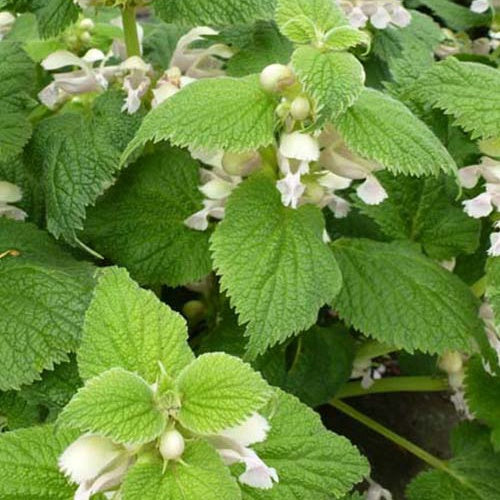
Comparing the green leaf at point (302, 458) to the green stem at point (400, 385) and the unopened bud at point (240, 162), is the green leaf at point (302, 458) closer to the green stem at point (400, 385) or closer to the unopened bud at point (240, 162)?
the unopened bud at point (240, 162)

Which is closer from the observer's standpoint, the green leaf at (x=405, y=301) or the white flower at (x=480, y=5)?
the green leaf at (x=405, y=301)

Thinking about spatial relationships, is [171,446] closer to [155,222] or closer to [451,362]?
[155,222]

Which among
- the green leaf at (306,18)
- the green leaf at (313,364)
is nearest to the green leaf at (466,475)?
the green leaf at (313,364)

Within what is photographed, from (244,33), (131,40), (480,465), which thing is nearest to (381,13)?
(244,33)

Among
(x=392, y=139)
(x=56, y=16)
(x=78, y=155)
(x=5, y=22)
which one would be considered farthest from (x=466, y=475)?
(x=5, y=22)

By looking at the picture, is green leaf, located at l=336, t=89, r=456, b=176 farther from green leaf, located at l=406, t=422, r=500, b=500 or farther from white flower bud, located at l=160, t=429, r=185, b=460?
green leaf, located at l=406, t=422, r=500, b=500

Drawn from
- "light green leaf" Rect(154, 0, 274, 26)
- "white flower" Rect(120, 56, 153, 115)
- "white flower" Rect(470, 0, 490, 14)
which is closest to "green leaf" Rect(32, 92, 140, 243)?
"white flower" Rect(120, 56, 153, 115)

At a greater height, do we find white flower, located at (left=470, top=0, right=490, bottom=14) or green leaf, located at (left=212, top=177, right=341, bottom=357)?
green leaf, located at (left=212, top=177, right=341, bottom=357)
